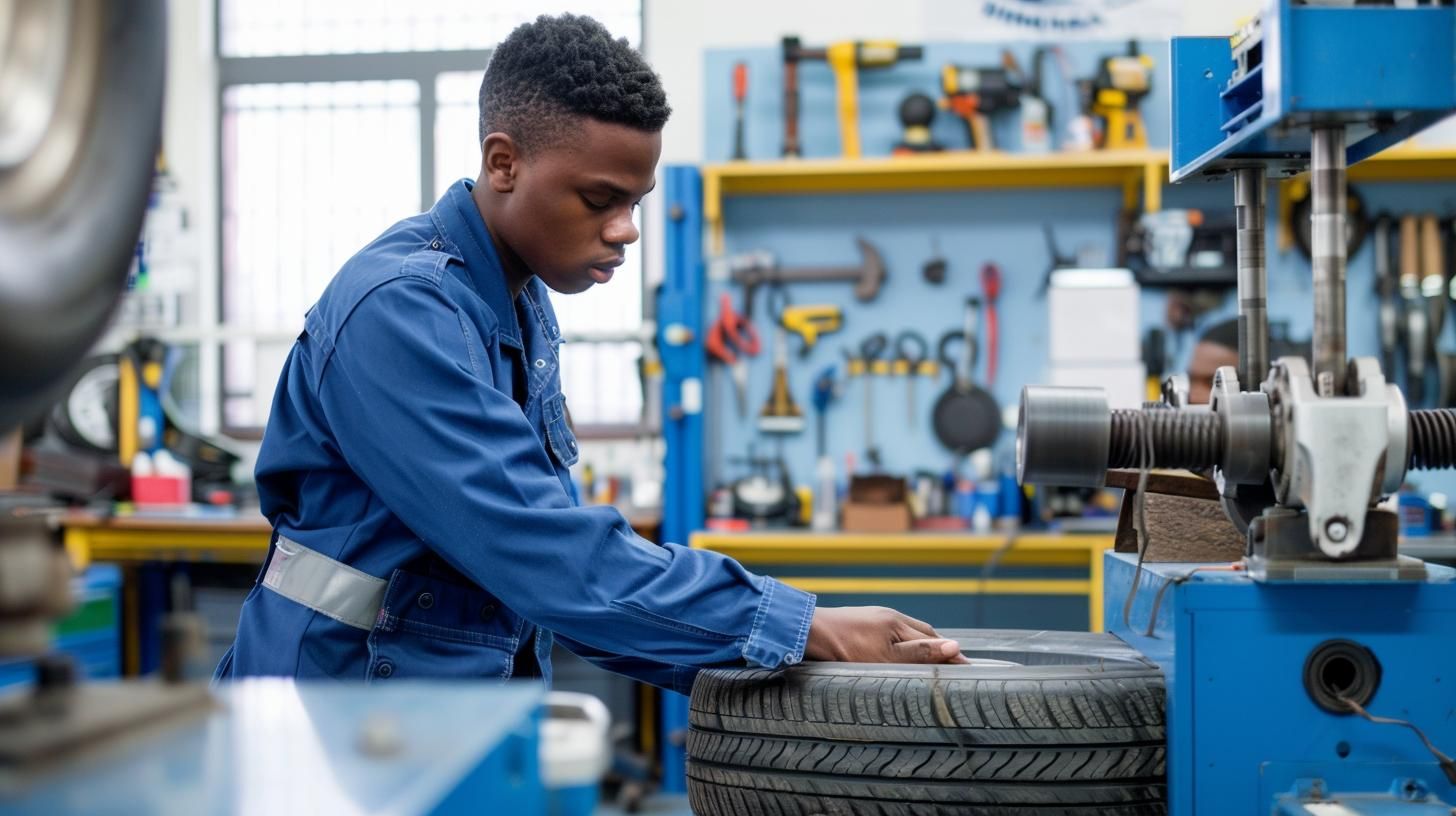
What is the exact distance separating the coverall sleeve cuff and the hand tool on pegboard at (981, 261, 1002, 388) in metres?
3.05

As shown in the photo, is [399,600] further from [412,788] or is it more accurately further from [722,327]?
[722,327]

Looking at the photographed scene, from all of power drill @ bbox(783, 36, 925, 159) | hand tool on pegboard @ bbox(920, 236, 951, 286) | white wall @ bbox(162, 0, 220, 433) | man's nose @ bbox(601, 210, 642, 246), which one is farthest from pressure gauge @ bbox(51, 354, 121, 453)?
man's nose @ bbox(601, 210, 642, 246)

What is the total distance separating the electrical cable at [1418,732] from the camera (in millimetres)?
936

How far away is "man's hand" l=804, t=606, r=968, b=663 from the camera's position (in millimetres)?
1147

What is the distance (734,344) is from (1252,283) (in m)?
2.89

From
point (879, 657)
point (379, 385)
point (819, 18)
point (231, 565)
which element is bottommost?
point (231, 565)

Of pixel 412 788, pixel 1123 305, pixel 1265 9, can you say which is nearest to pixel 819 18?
pixel 1123 305

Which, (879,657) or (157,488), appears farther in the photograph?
(157,488)

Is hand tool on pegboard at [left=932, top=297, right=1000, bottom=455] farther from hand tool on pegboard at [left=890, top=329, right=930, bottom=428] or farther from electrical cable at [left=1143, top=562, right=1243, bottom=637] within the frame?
electrical cable at [left=1143, top=562, right=1243, bottom=637]

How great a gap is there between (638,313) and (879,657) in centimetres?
363

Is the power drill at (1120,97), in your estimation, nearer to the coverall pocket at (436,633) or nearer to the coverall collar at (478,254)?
the coverall collar at (478,254)

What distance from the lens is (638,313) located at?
4715 millimetres

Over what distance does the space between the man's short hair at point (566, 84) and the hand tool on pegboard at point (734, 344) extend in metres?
2.67

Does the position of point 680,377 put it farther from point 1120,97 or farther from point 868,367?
point 1120,97
